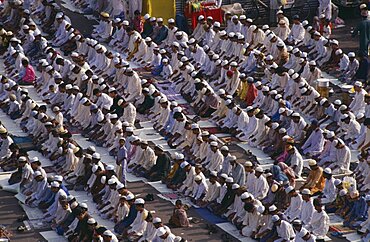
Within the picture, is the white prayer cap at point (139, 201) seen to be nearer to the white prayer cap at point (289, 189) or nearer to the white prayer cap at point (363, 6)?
the white prayer cap at point (289, 189)

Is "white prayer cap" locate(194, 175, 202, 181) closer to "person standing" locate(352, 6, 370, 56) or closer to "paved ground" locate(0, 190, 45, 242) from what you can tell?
"paved ground" locate(0, 190, 45, 242)

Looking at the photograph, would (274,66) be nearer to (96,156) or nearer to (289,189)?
(96,156)

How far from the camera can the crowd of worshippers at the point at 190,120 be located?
40062mm

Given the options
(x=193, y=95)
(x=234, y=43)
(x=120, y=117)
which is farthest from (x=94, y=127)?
(x=234, y=43)

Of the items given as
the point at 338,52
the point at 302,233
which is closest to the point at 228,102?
the point at 338,52

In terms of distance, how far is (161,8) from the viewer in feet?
174

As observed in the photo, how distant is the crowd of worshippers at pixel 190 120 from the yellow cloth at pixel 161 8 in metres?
0.82

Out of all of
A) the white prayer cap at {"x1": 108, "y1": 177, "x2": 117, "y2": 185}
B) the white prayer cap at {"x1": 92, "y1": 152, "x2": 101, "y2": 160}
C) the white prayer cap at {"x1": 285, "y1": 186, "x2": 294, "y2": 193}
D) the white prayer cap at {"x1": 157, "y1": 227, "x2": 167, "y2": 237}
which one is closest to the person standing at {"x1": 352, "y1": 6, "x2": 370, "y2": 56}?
the white prayer cap at {"x1": 285, "y1": 186, "x2": 294, "y2": 193}

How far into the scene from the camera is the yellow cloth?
52875mm

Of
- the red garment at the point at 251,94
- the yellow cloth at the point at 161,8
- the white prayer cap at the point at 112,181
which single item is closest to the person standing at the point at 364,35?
the red garment at the point at 251,94

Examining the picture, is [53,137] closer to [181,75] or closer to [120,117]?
[120,117]

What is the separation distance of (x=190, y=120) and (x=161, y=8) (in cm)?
764

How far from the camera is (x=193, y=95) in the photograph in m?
47.8

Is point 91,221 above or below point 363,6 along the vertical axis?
above
